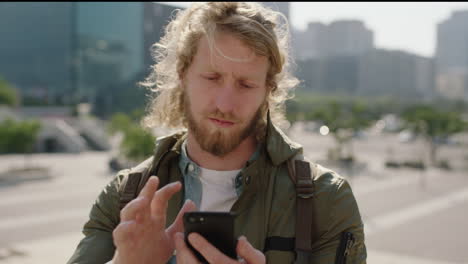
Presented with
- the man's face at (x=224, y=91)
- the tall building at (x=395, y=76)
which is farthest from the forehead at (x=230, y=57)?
the tall building at (x=395, y=76)

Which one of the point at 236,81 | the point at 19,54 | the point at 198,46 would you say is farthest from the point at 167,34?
the point at 19,54

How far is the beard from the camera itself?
6.04 feet

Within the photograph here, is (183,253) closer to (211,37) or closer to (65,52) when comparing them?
(211,37)

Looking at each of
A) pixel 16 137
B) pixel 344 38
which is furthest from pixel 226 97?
pixel 344 38

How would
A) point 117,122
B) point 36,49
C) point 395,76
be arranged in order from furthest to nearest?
point 395,76 < point 36,49 < point 117,122

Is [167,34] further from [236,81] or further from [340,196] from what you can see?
[340,196]

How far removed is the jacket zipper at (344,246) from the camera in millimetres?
1729

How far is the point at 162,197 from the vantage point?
1.46 meters

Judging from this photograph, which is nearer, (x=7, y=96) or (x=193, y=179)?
(x=193, y=179)

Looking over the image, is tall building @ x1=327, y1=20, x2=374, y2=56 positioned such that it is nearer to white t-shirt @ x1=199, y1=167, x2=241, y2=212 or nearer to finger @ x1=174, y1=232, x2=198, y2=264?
white t-shirt @ x1=199, y1=167, x2=241, y2=212

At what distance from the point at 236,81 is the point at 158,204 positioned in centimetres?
57

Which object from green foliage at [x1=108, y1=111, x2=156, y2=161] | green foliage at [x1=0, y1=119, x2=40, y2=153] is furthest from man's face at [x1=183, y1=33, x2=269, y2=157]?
green foliage at [x1=0, y1=119, x2=40, y2=153]

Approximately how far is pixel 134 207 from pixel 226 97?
0.56 m

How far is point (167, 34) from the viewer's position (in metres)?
2.30
